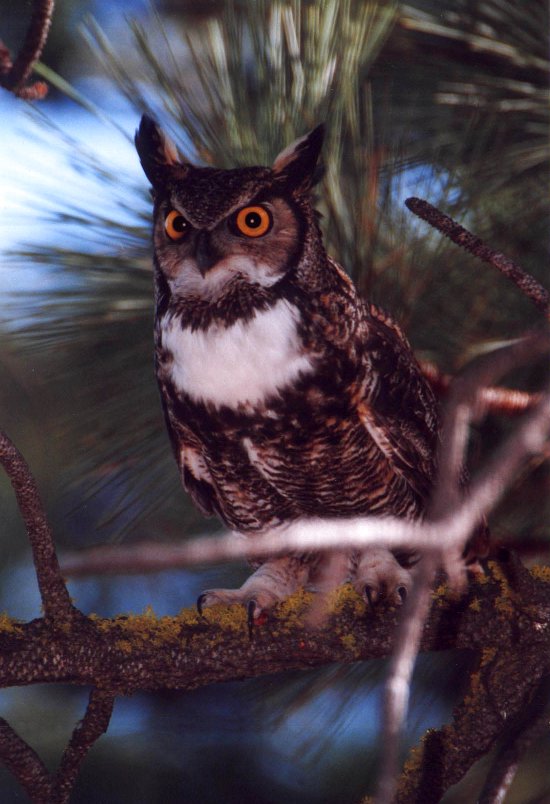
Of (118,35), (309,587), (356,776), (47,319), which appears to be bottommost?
(356,776)

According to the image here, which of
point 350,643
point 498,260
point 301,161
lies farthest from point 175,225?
point 350,643

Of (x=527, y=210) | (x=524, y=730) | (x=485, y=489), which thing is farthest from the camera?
(x=527, y=210)

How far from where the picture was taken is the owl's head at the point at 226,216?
1.02m

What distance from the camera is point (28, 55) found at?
0.97 metres

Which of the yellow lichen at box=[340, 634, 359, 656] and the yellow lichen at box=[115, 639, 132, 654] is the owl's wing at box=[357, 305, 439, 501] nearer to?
A: the yellow lichen at box=[340, 634, 359, 656]

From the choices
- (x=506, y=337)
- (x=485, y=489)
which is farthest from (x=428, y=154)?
(x=485, y=489)

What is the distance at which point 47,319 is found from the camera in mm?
1070

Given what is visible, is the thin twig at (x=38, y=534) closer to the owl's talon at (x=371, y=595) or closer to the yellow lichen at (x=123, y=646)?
the yellow lichen at (x=123, y=646)

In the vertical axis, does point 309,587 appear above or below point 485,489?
below

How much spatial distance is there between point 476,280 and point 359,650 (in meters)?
0.47

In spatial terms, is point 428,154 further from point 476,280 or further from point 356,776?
point 356,776

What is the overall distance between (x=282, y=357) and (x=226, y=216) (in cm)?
19

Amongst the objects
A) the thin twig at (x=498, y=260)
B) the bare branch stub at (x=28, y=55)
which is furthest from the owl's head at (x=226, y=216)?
the thin twig at (x=498, y=260)

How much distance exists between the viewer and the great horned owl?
1031mm
